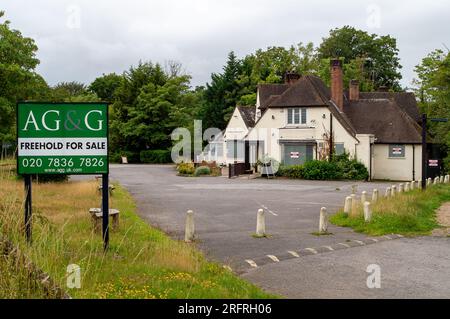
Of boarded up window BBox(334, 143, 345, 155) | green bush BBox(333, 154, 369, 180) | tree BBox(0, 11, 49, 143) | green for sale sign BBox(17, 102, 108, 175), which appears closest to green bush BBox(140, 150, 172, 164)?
tree BBox(0, 11, 49, 143)

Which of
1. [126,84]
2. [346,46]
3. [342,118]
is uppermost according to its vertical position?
[346,46]

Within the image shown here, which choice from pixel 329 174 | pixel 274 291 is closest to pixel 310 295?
pixel 274 291

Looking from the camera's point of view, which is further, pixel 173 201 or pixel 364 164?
pixel 364 164

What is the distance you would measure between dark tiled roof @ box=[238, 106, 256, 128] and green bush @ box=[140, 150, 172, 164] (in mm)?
15003

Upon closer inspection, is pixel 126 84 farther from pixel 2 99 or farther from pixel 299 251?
pixel 299 251

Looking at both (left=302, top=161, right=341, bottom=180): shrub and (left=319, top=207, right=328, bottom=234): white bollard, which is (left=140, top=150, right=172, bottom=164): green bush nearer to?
(left=302, top=161, right=341, bottom=180): shrub

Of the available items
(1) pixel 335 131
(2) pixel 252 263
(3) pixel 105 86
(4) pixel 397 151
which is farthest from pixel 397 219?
(3) pixel 105 86

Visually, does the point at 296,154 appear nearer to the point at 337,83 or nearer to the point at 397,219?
the point at 337,83

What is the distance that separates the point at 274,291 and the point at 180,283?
1.55 m

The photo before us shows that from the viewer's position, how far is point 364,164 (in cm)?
3962

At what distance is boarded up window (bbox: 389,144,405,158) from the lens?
40.0m

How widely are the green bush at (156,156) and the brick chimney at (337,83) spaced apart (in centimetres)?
2476

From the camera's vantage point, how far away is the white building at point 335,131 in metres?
40.0

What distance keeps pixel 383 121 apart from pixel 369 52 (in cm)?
4198
